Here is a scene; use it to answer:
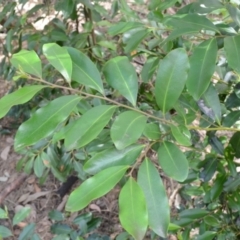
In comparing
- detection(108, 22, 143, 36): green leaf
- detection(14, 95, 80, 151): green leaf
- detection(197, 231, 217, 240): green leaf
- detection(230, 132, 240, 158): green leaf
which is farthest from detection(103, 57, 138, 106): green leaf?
detection(197, 231, 217, 240): green leaf

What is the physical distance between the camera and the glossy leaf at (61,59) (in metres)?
0.82

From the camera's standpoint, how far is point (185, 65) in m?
0.81

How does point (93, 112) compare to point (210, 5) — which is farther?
point (210, 5)

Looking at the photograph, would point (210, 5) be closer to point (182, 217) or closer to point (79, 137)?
point (79, 137)

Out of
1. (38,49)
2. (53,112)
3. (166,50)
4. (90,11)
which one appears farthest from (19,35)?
(53,112)

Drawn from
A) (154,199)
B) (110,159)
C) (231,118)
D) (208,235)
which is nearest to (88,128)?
(110,159)

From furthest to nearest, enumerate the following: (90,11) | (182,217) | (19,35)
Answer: (19,35) < (90,11) < (182,217)

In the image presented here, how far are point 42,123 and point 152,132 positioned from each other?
0.22m

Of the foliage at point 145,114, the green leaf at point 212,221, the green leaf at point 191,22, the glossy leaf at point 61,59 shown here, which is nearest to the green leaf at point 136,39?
the foliage at point 145,114

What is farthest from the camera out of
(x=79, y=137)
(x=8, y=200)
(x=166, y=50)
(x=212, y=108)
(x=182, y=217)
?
(x=8, y=200)

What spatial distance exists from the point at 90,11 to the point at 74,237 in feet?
2.85

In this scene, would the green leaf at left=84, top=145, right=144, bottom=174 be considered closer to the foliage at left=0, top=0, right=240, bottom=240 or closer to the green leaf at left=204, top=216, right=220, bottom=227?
the foliage at left=0, top=0, right=240, bottom=240

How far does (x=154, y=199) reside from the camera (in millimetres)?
720

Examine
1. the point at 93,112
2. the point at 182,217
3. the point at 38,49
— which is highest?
the point at 93,112
